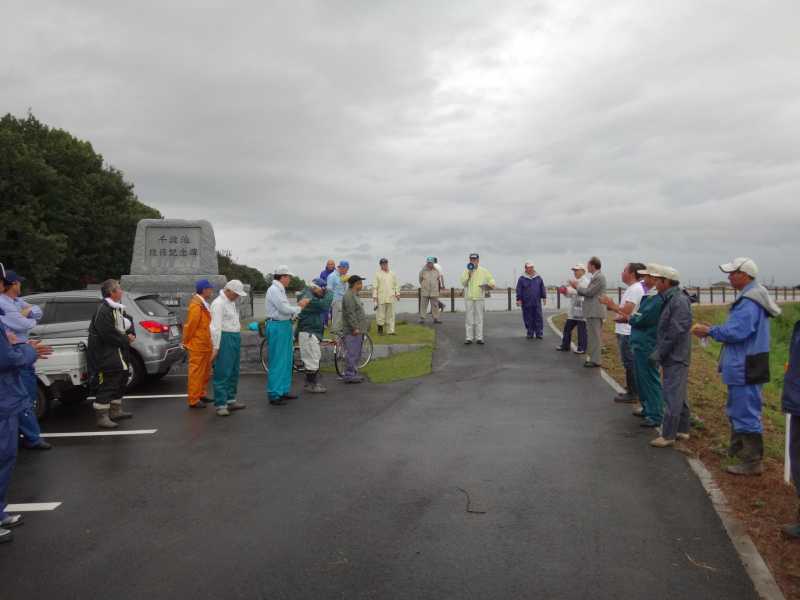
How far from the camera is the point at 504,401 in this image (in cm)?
905

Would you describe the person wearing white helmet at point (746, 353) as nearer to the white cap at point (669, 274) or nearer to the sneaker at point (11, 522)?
the white cap at point (669, 274)

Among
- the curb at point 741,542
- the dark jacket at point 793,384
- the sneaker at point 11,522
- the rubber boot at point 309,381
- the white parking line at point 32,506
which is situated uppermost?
the dark jacket at point 793,384

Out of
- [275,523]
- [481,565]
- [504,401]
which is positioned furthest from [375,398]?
[481,565]

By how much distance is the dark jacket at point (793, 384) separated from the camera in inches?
179

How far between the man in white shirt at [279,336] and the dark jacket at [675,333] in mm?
5175

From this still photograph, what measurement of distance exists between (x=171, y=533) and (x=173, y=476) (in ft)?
4.80

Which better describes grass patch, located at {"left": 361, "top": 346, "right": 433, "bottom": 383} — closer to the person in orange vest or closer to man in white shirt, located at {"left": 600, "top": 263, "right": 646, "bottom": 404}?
the person in orange vest

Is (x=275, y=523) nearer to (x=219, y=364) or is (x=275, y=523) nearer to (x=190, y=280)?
(x=219, y=364)

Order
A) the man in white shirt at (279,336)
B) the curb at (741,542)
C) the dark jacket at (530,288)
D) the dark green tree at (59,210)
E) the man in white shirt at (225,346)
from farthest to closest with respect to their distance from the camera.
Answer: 1. the dark green tree at (59,210)
2. the dark jacket at (530,288)
3. the man in white shirt at (279,336)
4. the man in white shirt at (225,346)
5. the curb at (741,542)

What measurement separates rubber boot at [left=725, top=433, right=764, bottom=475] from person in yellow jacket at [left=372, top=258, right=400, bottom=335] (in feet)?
34.6

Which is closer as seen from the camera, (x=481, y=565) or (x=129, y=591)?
(x=129, y=591)

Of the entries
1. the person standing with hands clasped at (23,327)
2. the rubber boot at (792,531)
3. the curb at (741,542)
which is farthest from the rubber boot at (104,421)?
the rubber boot at (792,531)

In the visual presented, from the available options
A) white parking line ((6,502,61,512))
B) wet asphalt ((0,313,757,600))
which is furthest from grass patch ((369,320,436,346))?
white parking line ((6,502,61,512))

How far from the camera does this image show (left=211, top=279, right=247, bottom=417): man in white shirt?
8.65m
